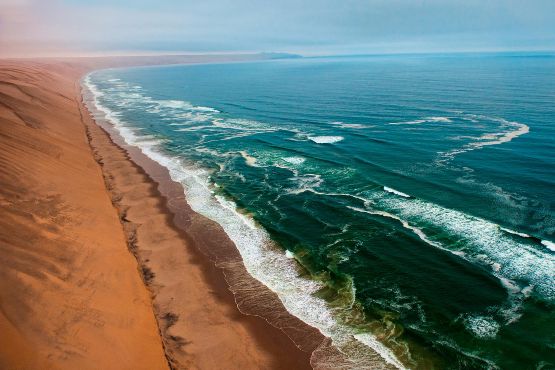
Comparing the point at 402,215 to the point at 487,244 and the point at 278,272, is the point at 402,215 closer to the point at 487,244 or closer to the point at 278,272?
the point at 487,244

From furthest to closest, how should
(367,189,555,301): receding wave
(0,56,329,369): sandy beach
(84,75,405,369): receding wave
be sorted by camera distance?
(367,189,555,301): receding wave, (84,75,405,369): receding wave, (0,56,329,369): sandy beach

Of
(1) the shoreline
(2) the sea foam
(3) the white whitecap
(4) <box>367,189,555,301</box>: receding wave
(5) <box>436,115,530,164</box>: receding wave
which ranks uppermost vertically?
(5) <box>436,115,530,164</box>: receding wave

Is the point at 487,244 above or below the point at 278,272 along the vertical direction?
above

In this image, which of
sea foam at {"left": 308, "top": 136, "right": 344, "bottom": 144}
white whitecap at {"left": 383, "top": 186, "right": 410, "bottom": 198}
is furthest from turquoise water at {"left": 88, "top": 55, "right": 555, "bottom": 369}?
sea foam at {"left": 308, "top": 136, "right": 344, "bottom": 144}

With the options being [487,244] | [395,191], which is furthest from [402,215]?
[487,244]

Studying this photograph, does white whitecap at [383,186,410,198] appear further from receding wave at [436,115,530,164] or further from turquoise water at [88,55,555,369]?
receding wave at [436,115,530,164]

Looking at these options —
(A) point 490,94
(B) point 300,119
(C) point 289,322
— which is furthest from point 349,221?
(A) point 490,94

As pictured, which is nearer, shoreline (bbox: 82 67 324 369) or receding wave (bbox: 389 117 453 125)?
shoreline (bbox: 82 67 324 369)
